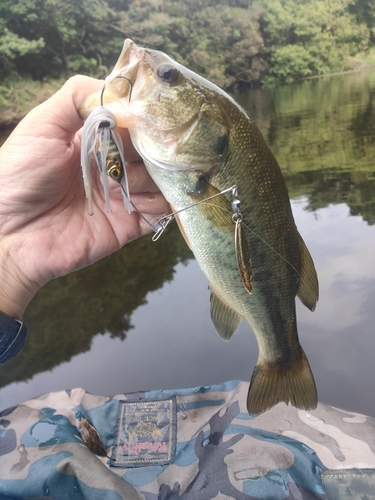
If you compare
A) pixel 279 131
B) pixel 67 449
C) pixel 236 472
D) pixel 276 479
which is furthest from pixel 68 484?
pixel 279 131

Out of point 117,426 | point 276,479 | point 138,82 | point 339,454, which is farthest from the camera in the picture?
point 117,426

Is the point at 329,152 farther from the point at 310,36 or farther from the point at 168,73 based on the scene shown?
the point at 310,36

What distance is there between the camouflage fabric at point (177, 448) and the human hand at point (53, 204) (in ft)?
2.74

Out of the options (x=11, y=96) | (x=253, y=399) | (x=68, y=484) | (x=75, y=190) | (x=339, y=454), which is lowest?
(x=339, y=454)

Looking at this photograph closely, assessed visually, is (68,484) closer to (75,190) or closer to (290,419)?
(290,419)

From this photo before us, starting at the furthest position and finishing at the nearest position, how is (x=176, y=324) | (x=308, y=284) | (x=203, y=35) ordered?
(x=203, y=35) → (x=176, y=324) → (x=308, y=284)

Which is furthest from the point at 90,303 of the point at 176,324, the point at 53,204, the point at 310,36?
the point at 310,36

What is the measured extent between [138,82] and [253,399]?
4.62ft

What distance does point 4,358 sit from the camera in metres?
2.11

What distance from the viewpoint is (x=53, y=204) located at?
6.91 feet

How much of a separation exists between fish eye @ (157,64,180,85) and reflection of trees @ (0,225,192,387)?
2.92 meters

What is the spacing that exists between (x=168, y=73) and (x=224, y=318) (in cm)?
105

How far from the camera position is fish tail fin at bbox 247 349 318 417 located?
187cm

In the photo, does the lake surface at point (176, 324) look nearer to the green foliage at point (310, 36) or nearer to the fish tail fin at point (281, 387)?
the fish tail fin at point (281, 387)
